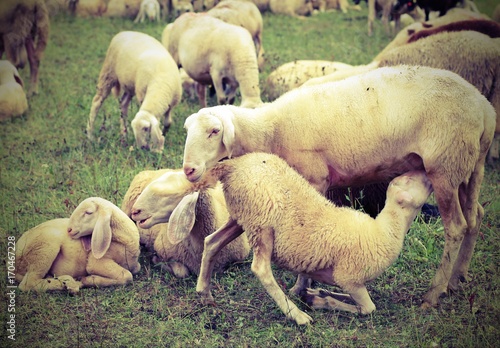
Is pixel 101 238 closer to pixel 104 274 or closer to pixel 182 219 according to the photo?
pixel 104 274

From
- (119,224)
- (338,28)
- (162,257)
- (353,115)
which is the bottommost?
(338,28)

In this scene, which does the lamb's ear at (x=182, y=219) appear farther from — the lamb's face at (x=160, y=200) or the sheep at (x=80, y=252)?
the sheep at (x=80, y=252)

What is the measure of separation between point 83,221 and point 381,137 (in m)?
2.19

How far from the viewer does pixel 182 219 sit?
→ 4.73 m

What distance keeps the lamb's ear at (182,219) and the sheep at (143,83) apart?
106 inches

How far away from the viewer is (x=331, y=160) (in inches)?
190

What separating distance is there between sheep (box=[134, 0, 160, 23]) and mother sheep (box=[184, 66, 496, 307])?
10.2 meters

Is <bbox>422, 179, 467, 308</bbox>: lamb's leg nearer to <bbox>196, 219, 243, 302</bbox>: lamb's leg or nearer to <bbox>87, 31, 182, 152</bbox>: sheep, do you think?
<bbox>196, 219, 243, 302</bbox>: lamb's leg

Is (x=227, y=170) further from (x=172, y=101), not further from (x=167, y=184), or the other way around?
(x=172, y=101)

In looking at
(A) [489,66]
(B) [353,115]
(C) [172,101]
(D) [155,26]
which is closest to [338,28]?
(D) [155,26]

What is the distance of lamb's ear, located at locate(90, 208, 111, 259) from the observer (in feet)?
15.8

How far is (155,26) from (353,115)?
10172mm

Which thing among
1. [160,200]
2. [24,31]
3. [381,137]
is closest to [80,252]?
[160,200]
